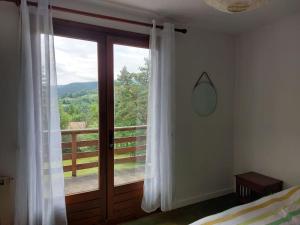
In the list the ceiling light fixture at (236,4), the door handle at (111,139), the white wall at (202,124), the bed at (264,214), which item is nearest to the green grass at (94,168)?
the door handle at (111,139)

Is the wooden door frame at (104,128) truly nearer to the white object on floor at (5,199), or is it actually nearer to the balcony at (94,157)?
the balcony at (94,157)

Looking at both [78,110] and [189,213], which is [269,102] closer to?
[189,213]

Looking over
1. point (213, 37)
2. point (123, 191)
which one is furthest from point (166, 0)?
point (123, 191)

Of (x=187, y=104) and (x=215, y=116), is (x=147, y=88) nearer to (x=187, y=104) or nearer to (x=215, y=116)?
(x=187, y=104)

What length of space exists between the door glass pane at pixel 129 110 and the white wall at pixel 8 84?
98cm

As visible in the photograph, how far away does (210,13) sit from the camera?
2.70 meters

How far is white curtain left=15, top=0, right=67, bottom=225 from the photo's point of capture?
2.02m

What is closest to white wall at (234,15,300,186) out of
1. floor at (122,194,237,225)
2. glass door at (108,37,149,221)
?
floor at (122,194,237,225)

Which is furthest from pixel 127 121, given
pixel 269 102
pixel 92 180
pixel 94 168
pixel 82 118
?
pixel 269 102

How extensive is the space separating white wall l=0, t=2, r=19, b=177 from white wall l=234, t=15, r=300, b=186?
2.87 meters

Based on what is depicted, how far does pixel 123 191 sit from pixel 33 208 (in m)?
0.99

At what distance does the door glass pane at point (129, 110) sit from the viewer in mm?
2684

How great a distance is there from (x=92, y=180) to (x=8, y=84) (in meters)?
1.27

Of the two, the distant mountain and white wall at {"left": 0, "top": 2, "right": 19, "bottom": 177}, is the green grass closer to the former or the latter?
white wall at {"left": 0, "top": 2, "right": 19, "bottom": 177}
